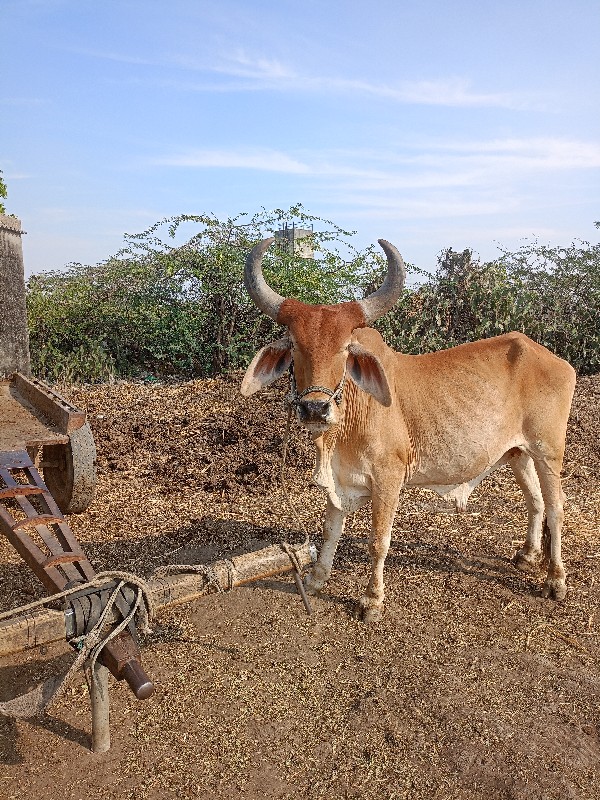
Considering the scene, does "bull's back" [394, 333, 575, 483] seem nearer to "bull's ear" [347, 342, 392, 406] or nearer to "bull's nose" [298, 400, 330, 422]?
"bull's ear" [347, 342, 392, 406]

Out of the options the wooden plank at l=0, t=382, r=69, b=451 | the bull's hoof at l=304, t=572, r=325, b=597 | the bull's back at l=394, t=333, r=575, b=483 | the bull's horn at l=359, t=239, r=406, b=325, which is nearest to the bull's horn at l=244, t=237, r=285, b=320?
the bull's horn at l=359, t=239, r=406, b=325

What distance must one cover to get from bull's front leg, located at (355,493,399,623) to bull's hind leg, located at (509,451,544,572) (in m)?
1.36

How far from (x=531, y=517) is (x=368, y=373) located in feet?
7.34

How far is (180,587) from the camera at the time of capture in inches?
117

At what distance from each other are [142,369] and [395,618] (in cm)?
785

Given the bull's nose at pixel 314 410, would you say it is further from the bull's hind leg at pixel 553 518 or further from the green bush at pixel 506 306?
the green bush at pixel 506 306

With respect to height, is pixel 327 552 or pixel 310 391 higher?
pixel 310 391

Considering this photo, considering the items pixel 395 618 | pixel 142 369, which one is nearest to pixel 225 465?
pixel 395 618

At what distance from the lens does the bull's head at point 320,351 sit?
3.43 meters

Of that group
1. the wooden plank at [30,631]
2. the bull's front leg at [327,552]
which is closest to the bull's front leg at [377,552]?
the bull's front leg at [327,552]

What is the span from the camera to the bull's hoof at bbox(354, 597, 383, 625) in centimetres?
421

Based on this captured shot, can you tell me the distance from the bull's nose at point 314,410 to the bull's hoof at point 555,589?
2.40 m

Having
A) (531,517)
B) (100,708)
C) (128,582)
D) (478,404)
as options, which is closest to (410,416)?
(478,404)

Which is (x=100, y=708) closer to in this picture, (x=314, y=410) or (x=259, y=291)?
(x=314, y=410)
